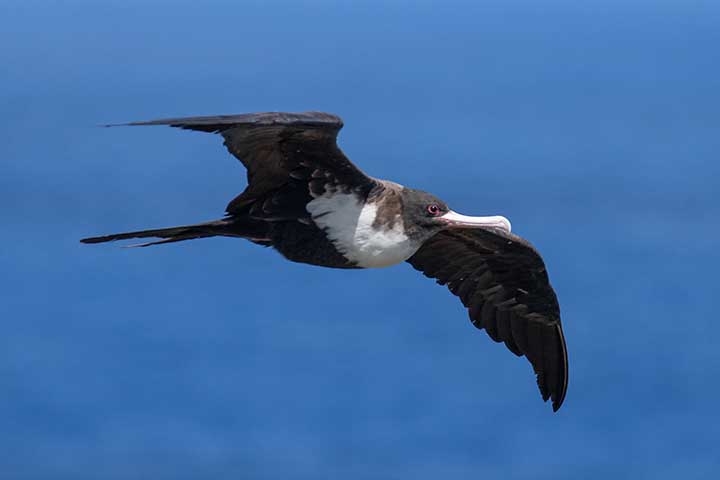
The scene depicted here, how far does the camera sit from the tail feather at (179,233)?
17.4ft

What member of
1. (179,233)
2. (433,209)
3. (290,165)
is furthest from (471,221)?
(179,233)

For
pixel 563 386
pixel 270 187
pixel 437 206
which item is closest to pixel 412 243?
pixel 437 206

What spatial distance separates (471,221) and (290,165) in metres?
0.65

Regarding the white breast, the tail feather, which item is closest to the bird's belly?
the white breast

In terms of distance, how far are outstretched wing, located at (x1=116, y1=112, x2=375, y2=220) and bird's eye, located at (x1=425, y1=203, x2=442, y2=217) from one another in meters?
0.23

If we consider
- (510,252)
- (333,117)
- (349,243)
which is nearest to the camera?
(333,117)

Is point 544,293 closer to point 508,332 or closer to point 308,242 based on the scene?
point 508,332

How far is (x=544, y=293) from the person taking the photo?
242 inches

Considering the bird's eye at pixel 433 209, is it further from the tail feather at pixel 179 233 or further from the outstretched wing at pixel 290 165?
the tail feather at pixel 179 233

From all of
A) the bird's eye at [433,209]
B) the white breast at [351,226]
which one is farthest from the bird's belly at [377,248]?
the bird's eye at [433,209]

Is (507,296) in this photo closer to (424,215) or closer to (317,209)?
(424,215)

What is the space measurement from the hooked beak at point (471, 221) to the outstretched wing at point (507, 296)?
0.40 metres

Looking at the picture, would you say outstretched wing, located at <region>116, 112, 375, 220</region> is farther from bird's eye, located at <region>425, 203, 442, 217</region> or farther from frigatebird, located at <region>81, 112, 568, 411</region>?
bird's eye, located at <region>425, 203, 442, 217</region>

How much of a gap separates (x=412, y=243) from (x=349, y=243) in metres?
0.24
